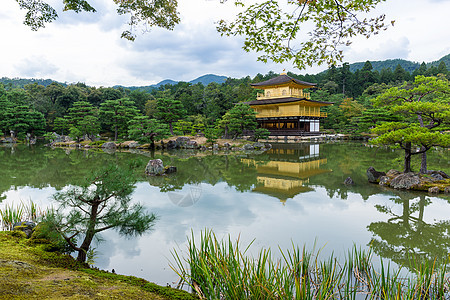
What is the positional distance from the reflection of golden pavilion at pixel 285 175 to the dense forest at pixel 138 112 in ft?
26.7

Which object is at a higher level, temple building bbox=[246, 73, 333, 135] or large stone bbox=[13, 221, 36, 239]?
temple building bbox=[246, 73, 333, 135]

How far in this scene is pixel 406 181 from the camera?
754 centimetres

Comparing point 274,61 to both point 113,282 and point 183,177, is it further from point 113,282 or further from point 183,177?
point 183,177

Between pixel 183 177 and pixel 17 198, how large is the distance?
4.61 metres

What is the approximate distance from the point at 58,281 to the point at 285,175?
846 cm

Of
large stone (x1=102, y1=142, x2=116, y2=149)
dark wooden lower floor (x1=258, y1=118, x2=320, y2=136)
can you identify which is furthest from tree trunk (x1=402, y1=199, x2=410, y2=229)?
dark wooden lower floor (x1=258, y1=118, x2=320, y2=136)

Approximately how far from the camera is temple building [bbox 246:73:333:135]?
26203 mm

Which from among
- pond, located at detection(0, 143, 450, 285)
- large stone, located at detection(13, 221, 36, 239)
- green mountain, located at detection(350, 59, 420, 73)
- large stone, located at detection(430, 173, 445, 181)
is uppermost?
green mountain, located at detection(350, 59, 420, 73)

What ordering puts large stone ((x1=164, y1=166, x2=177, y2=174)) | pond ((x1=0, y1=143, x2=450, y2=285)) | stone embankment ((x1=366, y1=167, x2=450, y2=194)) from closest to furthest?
pond ((x1=0, y1=143, x2=450, y2=285)) < stone embankment ((x1=366, y1=167, x2=450, y2=194)) < large stone ((x1=164, y1=166, x2=177, y2=174))

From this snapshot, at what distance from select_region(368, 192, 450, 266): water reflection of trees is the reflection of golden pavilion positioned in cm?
224

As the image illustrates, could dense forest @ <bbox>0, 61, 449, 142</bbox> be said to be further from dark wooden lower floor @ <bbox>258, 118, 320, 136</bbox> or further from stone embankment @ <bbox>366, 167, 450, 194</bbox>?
stone embankment @ <bbox>366, 167, 450, 194</bbox>

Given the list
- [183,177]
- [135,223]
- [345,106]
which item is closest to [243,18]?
[135,223]

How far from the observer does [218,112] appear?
2747cm

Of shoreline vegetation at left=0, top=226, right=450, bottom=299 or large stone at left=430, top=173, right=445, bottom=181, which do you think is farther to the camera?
large stone at left=430, top=173, right=445, bottom=181
